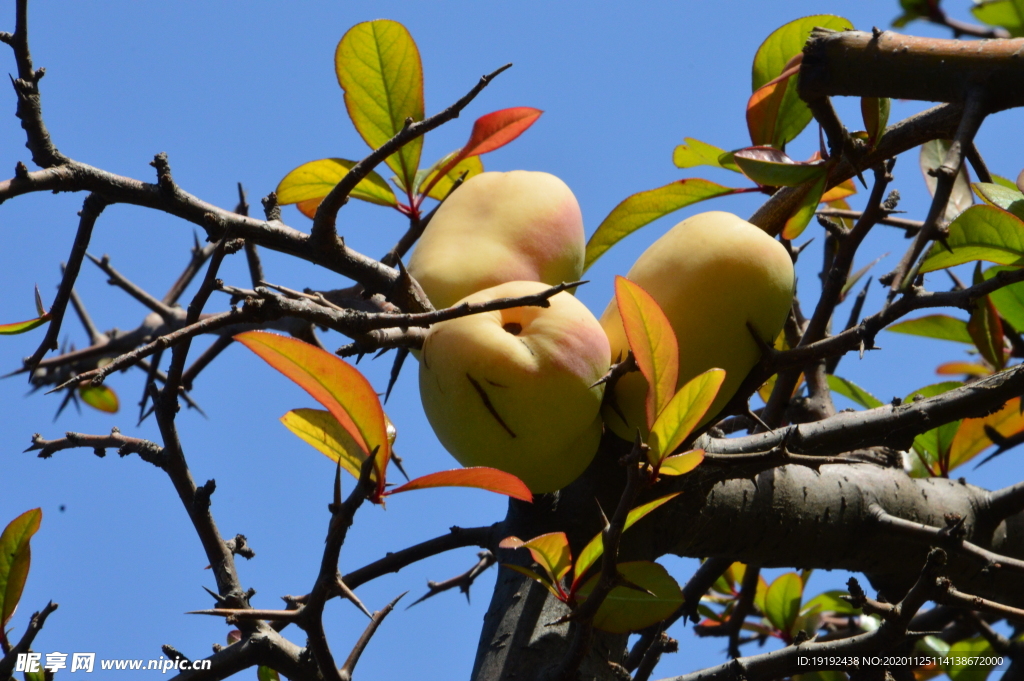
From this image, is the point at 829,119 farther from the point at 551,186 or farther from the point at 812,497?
the point at 812,497

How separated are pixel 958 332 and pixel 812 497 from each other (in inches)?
28.9

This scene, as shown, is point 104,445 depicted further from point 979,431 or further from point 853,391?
point 979,431

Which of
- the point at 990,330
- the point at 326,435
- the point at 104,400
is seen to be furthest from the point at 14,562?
the point at 104,400

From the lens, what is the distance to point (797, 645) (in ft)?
2.94

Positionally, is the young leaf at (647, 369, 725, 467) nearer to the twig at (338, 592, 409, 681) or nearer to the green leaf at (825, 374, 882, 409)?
the twig at (338, 592, 409, 681)

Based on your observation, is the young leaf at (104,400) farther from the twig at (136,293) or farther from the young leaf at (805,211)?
the young leaf at (805,211)

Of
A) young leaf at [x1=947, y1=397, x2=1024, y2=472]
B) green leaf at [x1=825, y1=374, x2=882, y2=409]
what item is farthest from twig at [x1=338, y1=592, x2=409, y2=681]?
young leaf at [x1=947, y1=397, x2=1024, y2=472]

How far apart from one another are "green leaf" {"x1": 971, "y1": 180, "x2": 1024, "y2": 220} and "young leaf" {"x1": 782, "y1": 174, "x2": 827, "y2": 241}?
0.60 feet

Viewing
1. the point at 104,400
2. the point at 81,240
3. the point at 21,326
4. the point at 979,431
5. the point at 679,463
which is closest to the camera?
the point at 679,463

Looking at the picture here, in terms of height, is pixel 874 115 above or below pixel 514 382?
above

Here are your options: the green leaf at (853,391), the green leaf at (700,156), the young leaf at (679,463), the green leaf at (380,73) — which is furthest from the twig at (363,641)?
the green leaf at (853,391)

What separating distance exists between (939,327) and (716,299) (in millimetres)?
974

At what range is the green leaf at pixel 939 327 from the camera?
1.54m

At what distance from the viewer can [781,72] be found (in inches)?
38.2
